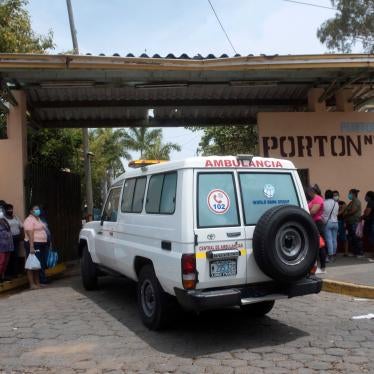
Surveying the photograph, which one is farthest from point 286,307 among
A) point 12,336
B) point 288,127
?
point 288,127

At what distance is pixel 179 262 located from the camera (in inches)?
214

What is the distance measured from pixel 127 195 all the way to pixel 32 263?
3064mm

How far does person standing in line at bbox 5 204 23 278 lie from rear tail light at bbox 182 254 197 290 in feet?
19.4

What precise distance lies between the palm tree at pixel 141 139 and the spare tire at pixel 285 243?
32.5 meters

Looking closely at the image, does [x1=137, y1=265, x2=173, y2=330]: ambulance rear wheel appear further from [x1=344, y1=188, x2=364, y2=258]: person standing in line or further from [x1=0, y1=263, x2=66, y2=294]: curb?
[x1=344, y1=188, x2=364, y2=258]: person standing in line

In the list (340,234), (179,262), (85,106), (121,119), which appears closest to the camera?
(179,262)

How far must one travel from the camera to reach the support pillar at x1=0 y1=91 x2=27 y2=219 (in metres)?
10.9

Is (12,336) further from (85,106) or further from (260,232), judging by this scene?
(85,106)

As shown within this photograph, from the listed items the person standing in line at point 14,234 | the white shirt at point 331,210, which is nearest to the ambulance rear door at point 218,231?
the white shirt at point 331,210

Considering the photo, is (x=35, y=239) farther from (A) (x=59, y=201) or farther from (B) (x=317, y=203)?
(B) (x=317, y=203)

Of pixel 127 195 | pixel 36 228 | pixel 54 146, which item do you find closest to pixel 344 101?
pixel 127 195

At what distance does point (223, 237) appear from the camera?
18.3 feet

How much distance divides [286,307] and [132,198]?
271cm

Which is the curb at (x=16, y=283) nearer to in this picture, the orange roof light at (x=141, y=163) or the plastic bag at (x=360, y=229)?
the orange roof light at (x=141, y=163)
